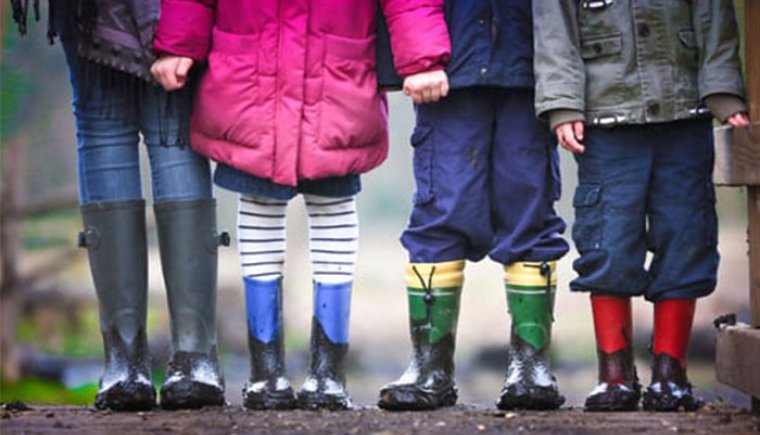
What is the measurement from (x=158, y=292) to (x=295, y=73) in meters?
4.72

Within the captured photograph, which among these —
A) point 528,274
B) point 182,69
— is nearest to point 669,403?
point 528,274

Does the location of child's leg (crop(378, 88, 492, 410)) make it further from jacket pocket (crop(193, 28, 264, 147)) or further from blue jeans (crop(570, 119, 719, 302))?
jacket pocket (crop(193, 28, 264, 147))

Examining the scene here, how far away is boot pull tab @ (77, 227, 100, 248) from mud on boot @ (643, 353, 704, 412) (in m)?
1.27

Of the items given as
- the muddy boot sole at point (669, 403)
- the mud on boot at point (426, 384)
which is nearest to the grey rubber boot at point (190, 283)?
the mud on boot at point (426, 384)

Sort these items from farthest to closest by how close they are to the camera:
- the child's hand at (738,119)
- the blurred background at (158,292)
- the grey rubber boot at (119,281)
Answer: the blurred background at (158,292)
the grey rubber boot at (119,281)
the child's hand at (738,119)

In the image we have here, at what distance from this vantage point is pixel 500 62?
3785mm

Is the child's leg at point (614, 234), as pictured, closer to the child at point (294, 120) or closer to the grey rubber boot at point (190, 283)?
the child at point (294, 120)

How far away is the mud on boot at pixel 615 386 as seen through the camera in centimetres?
373

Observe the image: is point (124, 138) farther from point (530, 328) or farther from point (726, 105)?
point (726, 105)

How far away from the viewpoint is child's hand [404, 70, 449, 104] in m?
3.75

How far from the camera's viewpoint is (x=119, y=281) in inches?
154

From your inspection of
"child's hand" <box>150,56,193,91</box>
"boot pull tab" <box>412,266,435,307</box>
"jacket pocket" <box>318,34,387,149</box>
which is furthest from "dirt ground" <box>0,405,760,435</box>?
"child's hand" <box>150,56,193,91</box>

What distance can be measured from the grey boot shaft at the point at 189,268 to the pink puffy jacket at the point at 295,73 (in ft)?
0.52

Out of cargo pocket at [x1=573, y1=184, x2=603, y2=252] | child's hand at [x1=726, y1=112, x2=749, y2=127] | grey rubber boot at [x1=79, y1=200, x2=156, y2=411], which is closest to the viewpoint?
child's hand at [x1=726, y1=112, x2=749, y2=127]
